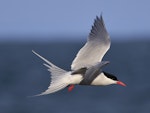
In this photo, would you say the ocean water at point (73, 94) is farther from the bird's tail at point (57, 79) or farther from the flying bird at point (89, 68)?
the bird's tail at point (57, 79)

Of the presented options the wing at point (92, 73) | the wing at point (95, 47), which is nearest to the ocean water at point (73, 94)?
the wing at point (95, 47)

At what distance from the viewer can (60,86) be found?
10.1 meters

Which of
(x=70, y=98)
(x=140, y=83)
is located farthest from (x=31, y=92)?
(x=140, y=83)

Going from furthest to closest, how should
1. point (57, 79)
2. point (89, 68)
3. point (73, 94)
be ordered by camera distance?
point (73, 94), point (57, 79), point (89, 68)

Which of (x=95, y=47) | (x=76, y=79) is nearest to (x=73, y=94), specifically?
(x=95, y=47)

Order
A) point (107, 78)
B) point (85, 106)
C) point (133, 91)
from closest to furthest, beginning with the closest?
point (107, 78) < point (85, 106) < point (133, 91)

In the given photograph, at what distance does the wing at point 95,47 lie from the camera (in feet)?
36.4

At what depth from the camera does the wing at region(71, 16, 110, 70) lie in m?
11.1

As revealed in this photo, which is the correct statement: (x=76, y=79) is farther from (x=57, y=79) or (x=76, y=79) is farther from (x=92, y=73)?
(x=92, y=73)

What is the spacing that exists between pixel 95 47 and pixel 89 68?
1256mm

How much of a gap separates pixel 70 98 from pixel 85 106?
269cm

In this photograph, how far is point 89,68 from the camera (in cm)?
1011

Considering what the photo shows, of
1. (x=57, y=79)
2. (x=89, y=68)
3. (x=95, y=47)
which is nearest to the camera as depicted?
(x=89, y=68)

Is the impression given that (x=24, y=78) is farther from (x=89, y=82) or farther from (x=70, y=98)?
(x=89, y=82)
